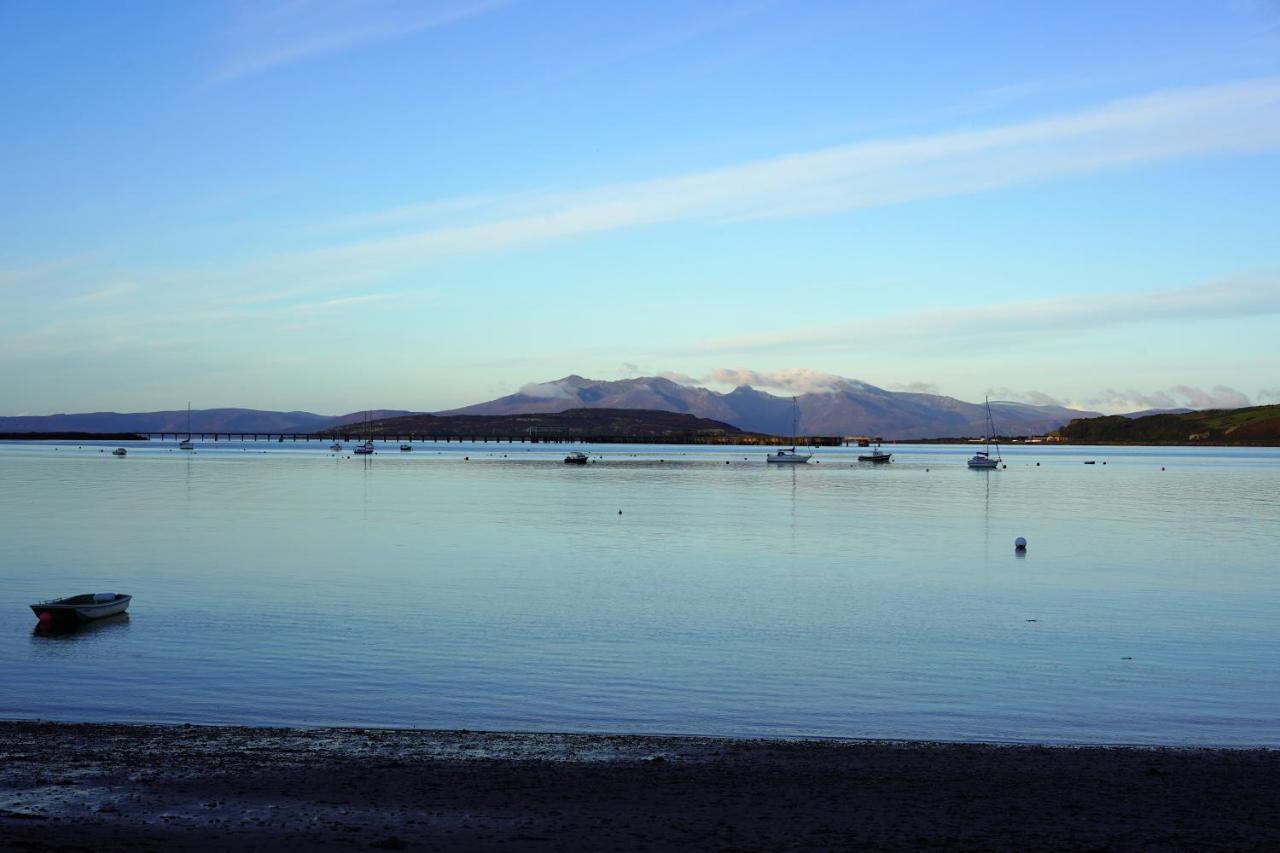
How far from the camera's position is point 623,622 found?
2558 cm

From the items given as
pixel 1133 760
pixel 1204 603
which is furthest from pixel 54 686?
pixel 1204 603

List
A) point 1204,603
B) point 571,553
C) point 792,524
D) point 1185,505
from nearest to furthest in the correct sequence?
point 1204,603, point 571,553, point 792,524, point 1185,505

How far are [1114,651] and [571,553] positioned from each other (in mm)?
21288

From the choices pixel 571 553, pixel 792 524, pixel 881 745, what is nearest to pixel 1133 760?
pixel 881 745

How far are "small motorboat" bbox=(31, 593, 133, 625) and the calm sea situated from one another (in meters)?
0.49

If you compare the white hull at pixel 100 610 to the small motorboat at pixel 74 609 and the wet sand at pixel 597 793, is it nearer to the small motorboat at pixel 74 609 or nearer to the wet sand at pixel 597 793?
the small motorboat at pixel 74 609

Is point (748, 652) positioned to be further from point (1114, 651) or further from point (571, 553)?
point (571, 553)

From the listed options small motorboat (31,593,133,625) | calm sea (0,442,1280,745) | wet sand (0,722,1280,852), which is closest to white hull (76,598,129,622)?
small motorboat (31,593,133,625)

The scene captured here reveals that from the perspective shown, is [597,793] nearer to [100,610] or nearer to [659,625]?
[659,625]

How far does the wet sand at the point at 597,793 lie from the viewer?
10727 millimetres

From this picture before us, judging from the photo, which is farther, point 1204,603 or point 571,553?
point 571,553

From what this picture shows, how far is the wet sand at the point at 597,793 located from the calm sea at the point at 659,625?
62.4 inches

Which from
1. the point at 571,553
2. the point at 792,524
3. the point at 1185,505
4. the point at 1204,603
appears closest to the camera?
the point at 1204,603

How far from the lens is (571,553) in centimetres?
4038
